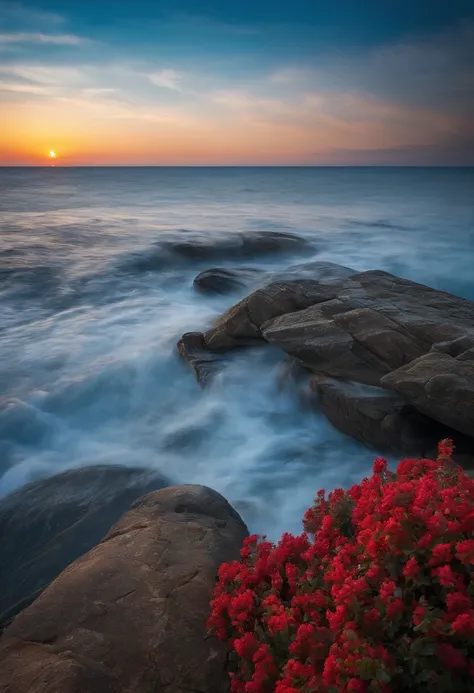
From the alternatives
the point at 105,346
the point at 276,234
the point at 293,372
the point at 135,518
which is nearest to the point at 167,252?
the point at 276,234

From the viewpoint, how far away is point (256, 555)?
12.9ft

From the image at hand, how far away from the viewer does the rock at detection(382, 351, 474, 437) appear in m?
6.38

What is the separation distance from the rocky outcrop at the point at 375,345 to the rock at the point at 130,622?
137 inches

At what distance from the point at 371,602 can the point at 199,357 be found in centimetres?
820

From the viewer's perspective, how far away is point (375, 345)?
27.6 feet

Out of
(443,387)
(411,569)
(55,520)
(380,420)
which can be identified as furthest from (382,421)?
(411,569)

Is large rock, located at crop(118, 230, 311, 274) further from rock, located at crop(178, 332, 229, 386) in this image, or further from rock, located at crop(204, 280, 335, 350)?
rock, located at crop(204, 280, 335, 350)

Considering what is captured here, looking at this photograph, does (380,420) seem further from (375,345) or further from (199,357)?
(199,357)

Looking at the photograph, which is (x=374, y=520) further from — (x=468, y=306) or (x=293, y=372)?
(x=468, y=306)

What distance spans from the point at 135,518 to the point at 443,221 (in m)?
33.5

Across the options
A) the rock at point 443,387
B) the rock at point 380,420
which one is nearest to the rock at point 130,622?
the rock at point 443,387

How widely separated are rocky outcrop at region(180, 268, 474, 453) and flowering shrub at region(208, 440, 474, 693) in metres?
3.35

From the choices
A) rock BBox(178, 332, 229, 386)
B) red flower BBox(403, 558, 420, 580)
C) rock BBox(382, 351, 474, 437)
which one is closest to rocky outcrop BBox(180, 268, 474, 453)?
rock BBox(382, 351, 474, 437)

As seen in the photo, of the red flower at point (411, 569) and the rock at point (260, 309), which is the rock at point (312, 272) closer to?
the rock at point (260, 309)
